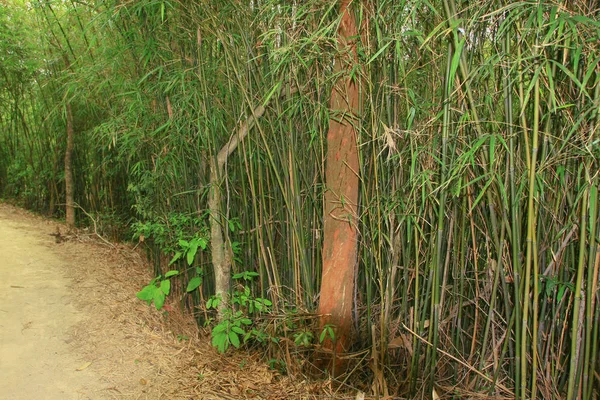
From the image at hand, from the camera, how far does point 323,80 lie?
1.90 m

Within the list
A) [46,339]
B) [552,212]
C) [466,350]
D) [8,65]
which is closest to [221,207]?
[46,339]

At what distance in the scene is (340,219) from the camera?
2.01 metres

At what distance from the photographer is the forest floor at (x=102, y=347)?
2.13 m

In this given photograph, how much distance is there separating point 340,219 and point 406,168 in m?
0.37

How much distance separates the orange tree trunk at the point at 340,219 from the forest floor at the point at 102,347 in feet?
1.03

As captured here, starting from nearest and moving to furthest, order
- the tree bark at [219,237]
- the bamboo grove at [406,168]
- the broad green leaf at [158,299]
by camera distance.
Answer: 1. the bamboo grove at [406,168]
2. the tree bark at [219,237]
3. the broad green leaf at [158,299]

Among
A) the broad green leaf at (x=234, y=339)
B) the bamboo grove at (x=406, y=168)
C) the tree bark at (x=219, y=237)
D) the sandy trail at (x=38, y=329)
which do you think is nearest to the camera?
the bamboo grove at (x=406, y=168)

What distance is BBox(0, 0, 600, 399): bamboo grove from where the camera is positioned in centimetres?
141

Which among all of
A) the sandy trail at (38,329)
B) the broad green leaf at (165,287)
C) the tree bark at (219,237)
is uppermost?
the tree bark at (219,237)

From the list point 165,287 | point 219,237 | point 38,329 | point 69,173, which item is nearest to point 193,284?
point 165,287

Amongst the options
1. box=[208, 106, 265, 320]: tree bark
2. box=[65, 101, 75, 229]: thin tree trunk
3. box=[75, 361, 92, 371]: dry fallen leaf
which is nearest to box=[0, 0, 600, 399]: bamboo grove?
box=[208, 106, 265, 320]: tree bark

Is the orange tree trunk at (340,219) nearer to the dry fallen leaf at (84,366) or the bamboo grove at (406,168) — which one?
the bamboo grove at (406,168)

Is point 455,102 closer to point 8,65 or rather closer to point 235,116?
point 235,116

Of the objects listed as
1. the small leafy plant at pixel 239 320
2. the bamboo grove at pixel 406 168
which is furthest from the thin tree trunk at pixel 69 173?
the small leafy plant at pixel 239 320
